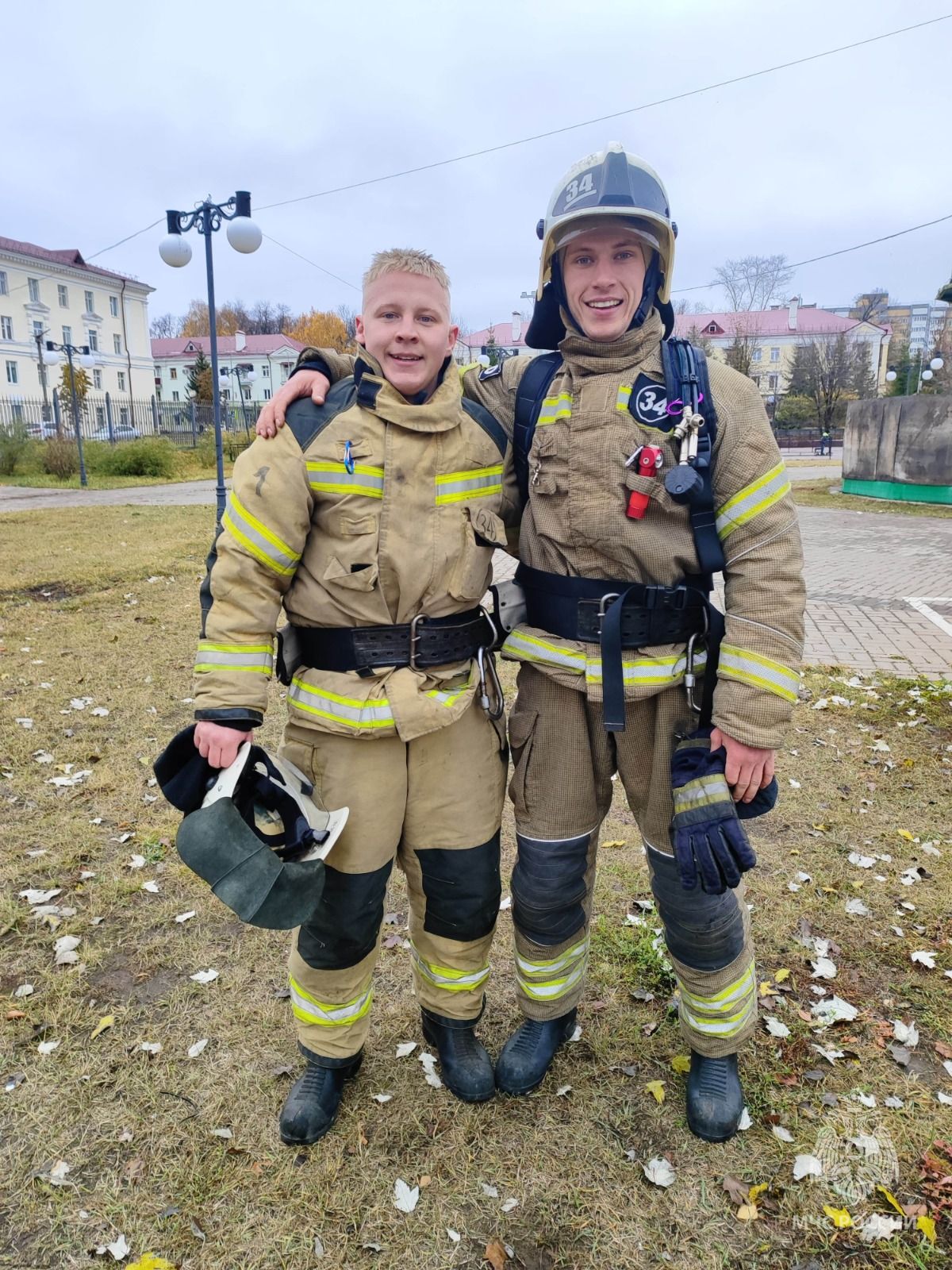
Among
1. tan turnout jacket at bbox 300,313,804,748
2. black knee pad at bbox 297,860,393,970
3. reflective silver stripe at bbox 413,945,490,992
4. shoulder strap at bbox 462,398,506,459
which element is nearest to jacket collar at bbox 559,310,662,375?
tan turnout jacket at bbox 300,313,804,748

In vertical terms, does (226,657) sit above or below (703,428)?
below

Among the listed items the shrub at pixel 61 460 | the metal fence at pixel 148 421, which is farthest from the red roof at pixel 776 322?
the shrub at pixel 61 460

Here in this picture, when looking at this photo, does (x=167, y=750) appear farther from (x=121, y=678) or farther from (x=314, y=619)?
(x=121, y=678)

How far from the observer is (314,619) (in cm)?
215

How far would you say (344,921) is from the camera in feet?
7.27

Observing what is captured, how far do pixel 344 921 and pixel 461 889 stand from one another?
330mm

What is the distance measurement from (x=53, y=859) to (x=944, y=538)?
13.7 metres

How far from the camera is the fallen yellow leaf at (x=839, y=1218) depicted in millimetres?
2041

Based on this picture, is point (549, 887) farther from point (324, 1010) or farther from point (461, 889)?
point (324, 1010)

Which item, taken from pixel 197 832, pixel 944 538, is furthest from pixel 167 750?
pixel 944 538

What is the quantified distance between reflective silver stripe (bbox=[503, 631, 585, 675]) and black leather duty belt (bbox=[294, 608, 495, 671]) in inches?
6.7

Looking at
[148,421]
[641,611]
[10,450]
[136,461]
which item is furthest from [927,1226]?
[148,421]

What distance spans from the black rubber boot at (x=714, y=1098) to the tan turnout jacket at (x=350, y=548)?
1.30m

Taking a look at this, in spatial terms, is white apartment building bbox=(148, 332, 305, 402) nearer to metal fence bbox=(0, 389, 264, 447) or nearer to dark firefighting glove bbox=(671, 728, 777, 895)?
metal fence bbox=(0, 389, 264, 447)
